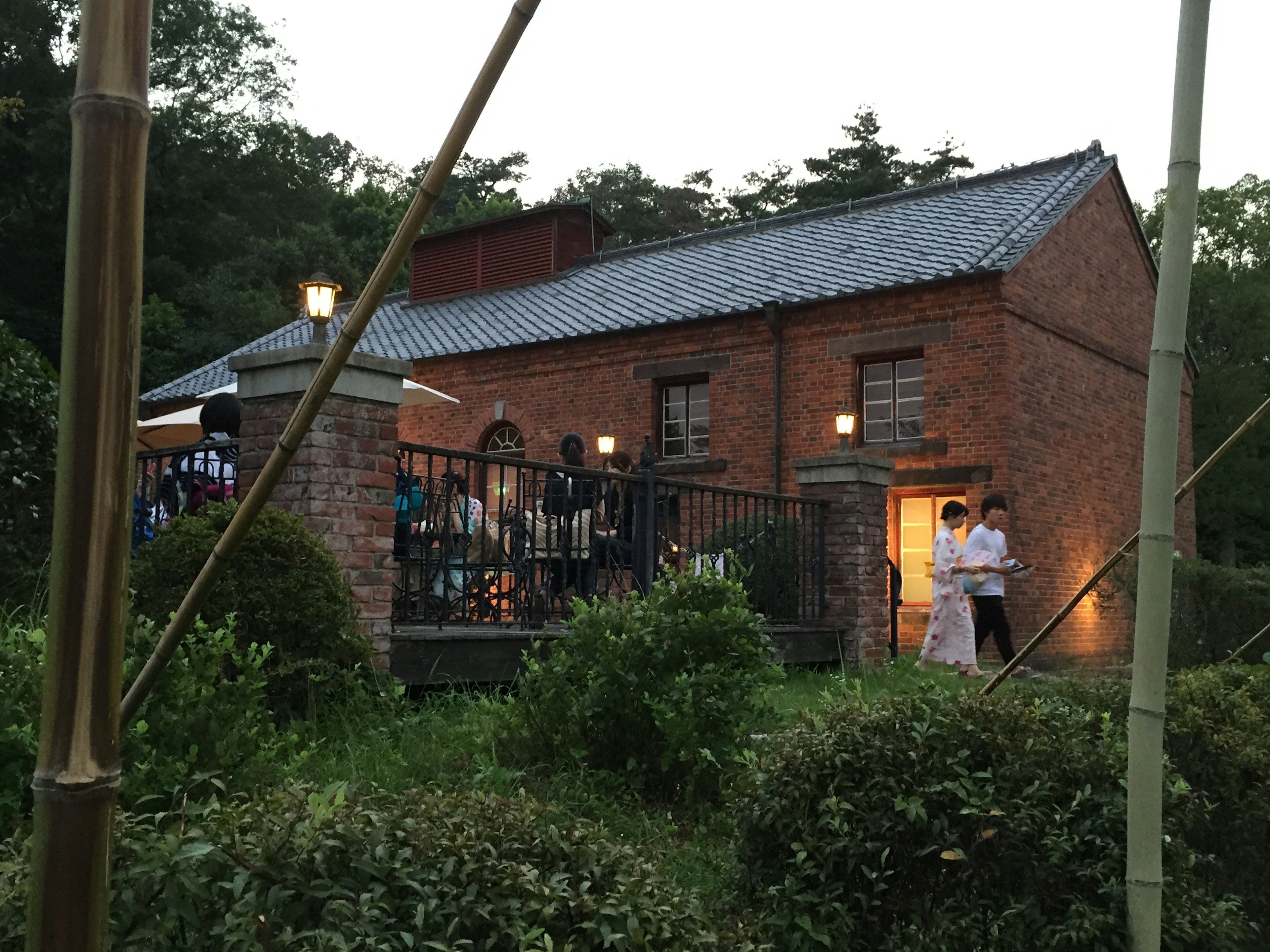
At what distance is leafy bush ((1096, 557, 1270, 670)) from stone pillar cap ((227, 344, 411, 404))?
278 inches

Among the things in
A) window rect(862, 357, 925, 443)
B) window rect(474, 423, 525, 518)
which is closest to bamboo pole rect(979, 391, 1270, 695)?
window rect(862, 357, 925, 443)

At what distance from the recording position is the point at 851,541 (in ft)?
32.9

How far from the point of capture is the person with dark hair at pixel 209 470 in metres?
6.41

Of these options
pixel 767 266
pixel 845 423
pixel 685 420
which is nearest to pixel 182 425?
pixel 845 423

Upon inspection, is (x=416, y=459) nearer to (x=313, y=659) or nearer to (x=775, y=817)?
(x=313, y=659)

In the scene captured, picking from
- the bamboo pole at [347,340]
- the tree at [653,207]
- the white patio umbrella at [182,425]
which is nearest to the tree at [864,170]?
the tree at [653,207]

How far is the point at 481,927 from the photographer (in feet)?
6.64

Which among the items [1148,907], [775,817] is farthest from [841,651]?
[1148,907]

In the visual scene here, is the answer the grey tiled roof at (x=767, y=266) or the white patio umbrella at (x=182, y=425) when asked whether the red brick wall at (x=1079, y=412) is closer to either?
the grey tiled roof at (x=767, y=266)

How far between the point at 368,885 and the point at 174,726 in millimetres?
1472

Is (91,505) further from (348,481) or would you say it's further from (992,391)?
(992,391)

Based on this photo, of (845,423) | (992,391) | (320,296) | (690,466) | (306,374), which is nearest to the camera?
(306,374)

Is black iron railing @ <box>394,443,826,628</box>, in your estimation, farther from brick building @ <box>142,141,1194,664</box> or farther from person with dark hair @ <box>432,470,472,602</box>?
brick building @ <box>142,141,1194,664</box>

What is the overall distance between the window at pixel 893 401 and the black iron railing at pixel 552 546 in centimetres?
646
